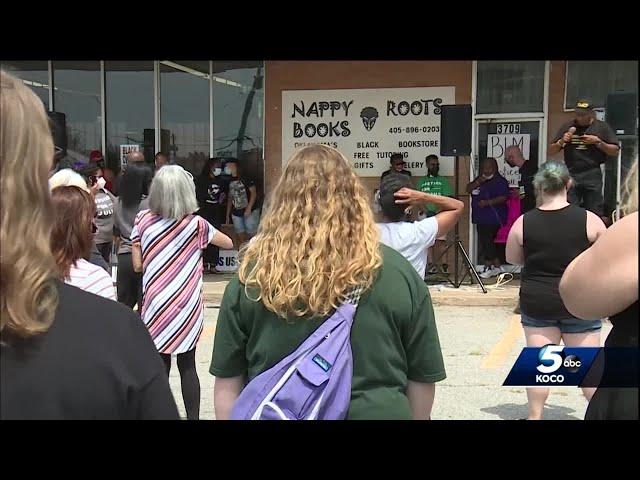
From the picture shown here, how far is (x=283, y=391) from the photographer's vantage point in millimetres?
2109

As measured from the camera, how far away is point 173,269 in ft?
14.3

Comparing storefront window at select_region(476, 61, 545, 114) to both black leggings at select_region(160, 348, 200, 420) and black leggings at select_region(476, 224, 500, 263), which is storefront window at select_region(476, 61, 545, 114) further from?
black leggings at select_region(160, 348, 200, 420)

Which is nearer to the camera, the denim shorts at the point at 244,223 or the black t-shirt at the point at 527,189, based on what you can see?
the black t-shirt at the point at 527,189

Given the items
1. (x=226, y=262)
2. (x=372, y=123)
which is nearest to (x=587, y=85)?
(x=372, y=123)

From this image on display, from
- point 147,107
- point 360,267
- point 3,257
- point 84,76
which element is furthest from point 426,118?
point 3,257

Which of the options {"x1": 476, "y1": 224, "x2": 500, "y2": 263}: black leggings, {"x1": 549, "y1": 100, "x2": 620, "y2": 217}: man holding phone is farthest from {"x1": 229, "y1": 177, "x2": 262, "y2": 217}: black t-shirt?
{"x1": 549, "y1": 100, "x2": 620, "y2": 217}: man holding phone

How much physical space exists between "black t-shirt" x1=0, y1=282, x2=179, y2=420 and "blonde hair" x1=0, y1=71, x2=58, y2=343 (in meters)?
0.04

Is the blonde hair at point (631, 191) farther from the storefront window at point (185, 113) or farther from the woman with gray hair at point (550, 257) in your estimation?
the storefront window at point (185, 113)

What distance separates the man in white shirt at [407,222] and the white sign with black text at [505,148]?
7.62m

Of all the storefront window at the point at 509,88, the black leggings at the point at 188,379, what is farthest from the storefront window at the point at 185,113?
the black leggings at the point at 188,379

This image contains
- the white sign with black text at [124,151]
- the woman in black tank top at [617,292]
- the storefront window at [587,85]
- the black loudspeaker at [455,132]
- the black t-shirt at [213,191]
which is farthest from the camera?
the white sign with black text at [124,151]

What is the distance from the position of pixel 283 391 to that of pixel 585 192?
7.63m

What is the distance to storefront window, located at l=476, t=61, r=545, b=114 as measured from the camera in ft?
36.1

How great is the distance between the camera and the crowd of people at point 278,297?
1.29 m
